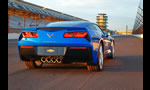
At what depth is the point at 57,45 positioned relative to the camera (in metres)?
5.31

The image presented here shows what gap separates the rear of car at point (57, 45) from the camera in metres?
5.26

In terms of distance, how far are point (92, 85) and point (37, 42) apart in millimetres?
1804

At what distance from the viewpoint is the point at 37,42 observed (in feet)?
17.8

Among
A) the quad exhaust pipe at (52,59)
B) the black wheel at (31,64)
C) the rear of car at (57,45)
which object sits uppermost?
the rear of car at (57,45)

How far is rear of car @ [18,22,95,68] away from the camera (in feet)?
17.3

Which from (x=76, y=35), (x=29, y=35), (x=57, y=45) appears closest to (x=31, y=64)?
(x=29, y=35)

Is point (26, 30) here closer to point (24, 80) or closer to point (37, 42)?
point (37, 42)

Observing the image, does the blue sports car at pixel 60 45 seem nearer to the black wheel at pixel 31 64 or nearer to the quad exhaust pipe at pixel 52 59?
the quad exhaust pipe at pixel 52 59

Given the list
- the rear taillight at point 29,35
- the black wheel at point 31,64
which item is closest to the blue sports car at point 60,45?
the rear taillight at point 29,35

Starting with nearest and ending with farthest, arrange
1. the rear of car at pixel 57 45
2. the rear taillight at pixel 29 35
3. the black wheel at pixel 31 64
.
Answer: the rear of car at pixel 57 45 → the rear taillight at pixel 29 35 → the black wheel at pixel 31 64

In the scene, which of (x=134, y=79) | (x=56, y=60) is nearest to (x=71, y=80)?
(x=56, y=60)

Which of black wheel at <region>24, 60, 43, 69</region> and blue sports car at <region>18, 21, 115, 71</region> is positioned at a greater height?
blue sports car at <region>18, 21, 115, 71</region>

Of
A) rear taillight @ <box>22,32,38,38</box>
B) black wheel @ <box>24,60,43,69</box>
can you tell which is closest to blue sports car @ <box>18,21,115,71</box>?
rear taillight @ <box>22,32,38,38</box>

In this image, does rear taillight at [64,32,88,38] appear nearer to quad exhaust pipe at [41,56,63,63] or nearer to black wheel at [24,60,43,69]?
quad exhaust pipe at [41,56,63,63]
